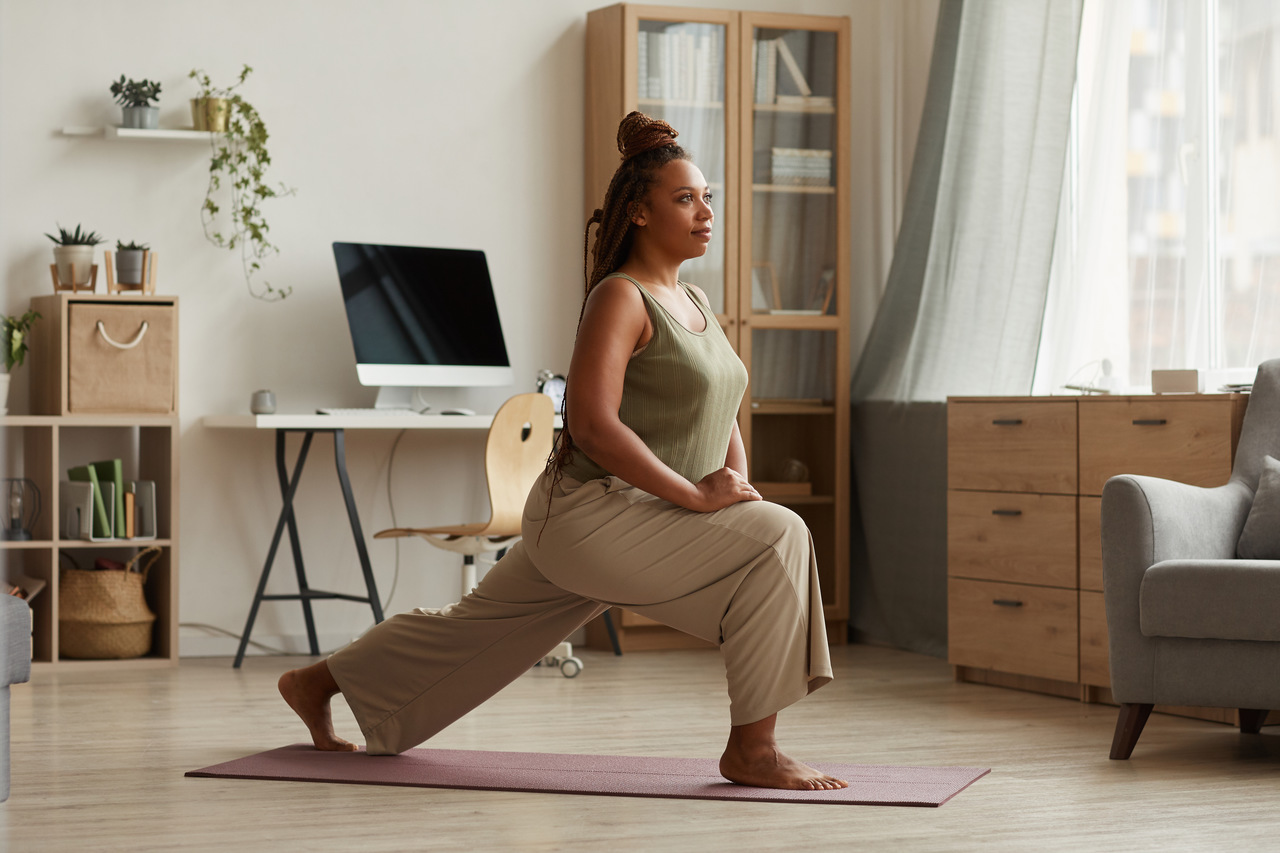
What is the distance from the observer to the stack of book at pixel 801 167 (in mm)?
4926

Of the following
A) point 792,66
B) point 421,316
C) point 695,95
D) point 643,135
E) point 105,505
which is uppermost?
point 792,66

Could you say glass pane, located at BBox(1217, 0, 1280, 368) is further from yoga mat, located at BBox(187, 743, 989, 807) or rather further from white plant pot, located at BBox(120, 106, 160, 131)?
white plant pot, located at BBox(120, 106, 160, 131)

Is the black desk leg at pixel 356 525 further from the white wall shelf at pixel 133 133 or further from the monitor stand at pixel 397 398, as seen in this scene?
the white wall shelf at pixel 133 133

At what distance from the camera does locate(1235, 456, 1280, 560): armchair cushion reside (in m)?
3.08

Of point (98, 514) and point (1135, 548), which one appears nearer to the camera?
point (1135, 548)

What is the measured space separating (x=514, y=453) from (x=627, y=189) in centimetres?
169

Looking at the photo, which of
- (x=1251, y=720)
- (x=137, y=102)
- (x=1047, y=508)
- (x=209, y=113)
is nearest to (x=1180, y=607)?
(x=1251, y=720)

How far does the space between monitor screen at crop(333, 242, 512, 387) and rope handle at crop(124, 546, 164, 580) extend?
32.2 inches

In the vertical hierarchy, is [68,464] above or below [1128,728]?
above

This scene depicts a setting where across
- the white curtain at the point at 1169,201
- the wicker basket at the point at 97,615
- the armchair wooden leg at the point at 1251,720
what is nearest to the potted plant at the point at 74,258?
the wicker basket at the point at 97,615

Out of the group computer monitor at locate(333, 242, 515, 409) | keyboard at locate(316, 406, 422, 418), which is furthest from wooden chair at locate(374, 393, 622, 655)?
computer monitor at locate(333, 242, 515, 409)

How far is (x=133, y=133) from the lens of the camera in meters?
4.46

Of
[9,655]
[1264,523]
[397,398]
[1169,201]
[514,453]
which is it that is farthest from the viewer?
[397,398]

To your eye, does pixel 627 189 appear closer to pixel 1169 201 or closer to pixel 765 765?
pixel 765 765
